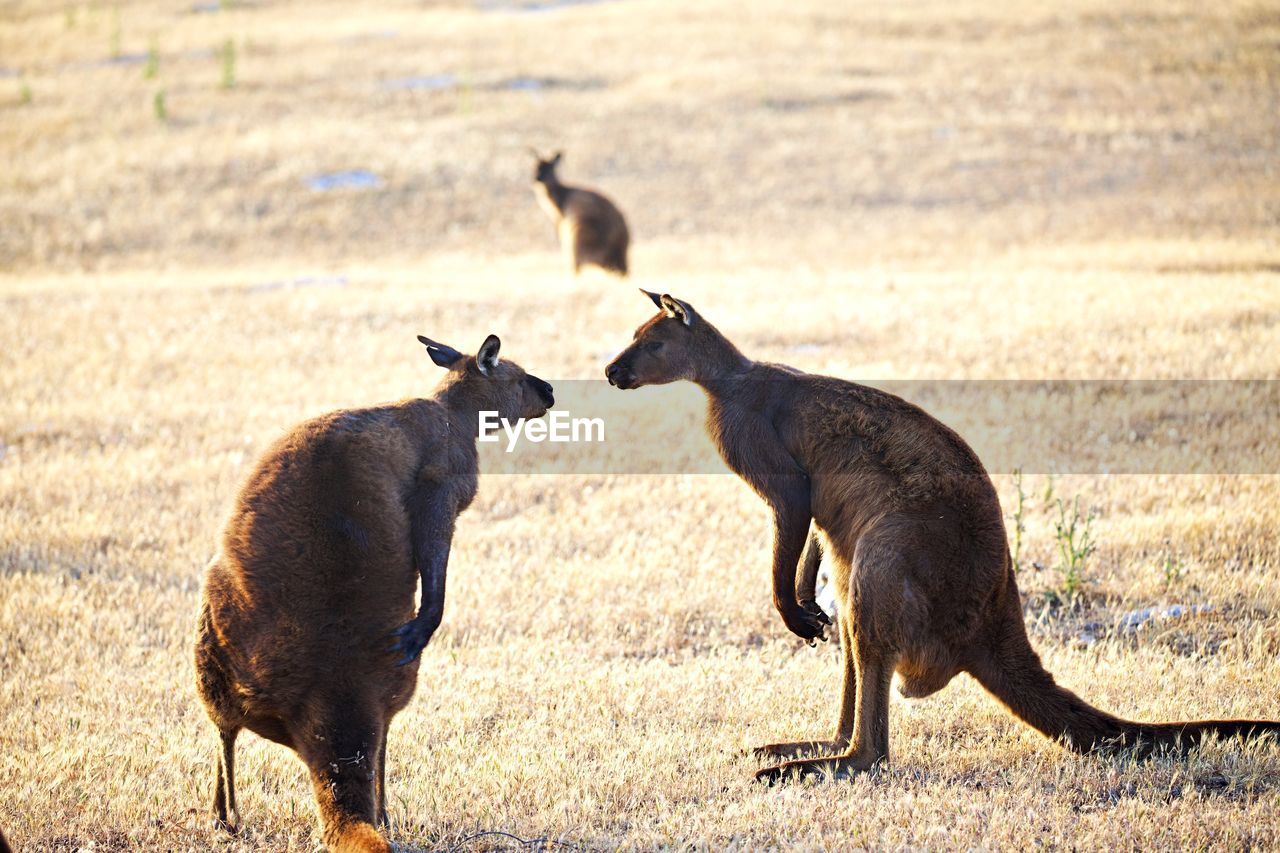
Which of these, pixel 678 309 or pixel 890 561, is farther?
pixel 678 309

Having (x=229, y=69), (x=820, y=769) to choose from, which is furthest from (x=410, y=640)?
(x=229, y=69)

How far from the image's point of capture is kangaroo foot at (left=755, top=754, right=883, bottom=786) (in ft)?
17.8

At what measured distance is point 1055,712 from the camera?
17.4 ft

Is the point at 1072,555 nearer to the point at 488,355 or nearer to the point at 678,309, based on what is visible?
the point at 678,309

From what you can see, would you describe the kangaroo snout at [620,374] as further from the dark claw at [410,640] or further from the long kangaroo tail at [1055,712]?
the dark claw at [410,640]

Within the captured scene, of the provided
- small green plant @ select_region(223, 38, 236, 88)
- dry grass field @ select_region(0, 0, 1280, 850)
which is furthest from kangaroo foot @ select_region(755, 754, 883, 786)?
small green plant @ select_region(223, 38, 236, 88)

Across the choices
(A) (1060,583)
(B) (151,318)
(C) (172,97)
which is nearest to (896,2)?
(C) (172,97)

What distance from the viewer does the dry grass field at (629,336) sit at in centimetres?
554

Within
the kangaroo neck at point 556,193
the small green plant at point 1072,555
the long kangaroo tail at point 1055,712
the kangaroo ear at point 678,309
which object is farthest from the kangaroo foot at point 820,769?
the kangaroo neck at point 556,193

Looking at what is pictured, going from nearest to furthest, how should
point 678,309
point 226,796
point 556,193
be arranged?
1. point 226,796
2. point 678,309
3. point 556,193

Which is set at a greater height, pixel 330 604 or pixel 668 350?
pixel 668 350

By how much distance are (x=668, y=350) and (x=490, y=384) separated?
3.44 ft

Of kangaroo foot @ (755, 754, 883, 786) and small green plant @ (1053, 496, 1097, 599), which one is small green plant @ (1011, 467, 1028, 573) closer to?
small green plant @ (1053, 496, 1097, 599)

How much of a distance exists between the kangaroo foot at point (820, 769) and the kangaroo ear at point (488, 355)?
78.7 inches
